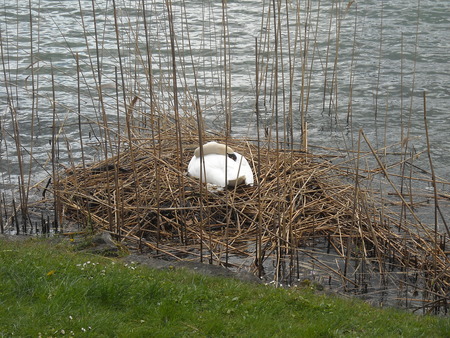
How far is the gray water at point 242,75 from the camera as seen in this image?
9.70 meters

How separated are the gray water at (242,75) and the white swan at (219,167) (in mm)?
574

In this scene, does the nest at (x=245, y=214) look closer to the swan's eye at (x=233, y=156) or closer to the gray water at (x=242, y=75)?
the swan's eye at (x=233, y=156)

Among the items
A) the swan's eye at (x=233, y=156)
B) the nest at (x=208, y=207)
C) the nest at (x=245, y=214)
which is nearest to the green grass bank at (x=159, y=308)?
the nest at (x=245, y=214)

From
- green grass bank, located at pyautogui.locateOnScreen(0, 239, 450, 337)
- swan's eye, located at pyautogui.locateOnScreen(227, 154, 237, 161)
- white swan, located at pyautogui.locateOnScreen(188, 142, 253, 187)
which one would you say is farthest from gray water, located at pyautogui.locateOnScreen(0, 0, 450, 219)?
green grass bank, located at pyautogui.locateOnScreen(0, 239, 450, 337)

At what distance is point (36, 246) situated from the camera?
19.7ft

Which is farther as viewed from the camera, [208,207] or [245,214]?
[245,214]

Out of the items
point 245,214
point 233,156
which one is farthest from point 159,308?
point 233,156

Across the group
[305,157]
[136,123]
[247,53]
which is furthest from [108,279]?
[247,53]

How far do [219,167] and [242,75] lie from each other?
599 cm

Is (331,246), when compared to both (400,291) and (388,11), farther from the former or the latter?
(388,11)

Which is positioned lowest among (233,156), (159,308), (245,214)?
(245,214)

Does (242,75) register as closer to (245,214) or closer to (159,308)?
(245,214)

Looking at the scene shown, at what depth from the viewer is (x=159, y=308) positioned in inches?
180

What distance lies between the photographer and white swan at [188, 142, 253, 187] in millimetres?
7699
